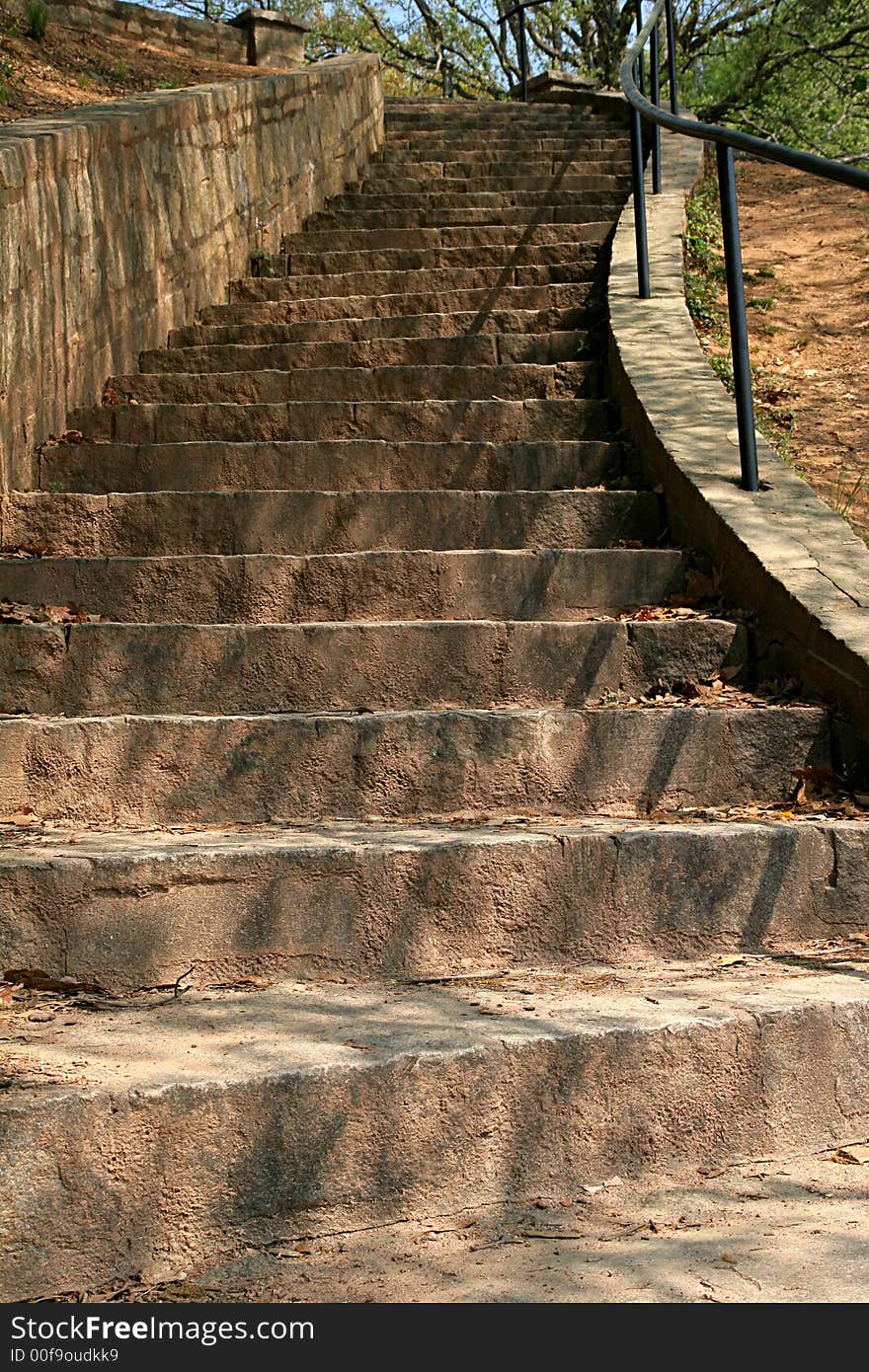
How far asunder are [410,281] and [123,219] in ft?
5.25

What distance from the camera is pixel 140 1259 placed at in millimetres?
1948

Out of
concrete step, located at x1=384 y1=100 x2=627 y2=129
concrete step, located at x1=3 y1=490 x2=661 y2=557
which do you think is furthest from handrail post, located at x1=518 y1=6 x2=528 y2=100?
concrete step, located at x1=3 y1=490 x2=661 y2=557

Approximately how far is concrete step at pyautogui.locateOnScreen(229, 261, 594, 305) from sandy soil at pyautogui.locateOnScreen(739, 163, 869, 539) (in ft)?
3.26

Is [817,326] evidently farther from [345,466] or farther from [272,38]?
[272,38]

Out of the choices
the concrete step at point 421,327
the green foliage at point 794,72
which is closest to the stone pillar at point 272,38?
the green foliage at point 794,72

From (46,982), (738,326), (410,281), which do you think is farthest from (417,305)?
(46,982)

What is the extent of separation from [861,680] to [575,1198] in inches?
55.4

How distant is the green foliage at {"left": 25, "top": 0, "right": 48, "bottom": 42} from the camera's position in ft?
33.7

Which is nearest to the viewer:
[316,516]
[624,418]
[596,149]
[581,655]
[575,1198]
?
[575,1198]

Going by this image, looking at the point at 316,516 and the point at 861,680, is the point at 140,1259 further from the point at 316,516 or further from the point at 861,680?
the point at 316,516

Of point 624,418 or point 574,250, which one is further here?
point 574,250

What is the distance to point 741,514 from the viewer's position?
3.77 metres

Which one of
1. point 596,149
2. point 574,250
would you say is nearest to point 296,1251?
point 574,250

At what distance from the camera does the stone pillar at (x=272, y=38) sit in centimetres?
1326
